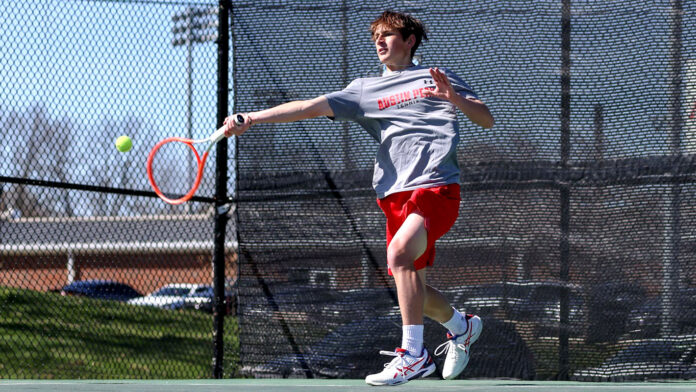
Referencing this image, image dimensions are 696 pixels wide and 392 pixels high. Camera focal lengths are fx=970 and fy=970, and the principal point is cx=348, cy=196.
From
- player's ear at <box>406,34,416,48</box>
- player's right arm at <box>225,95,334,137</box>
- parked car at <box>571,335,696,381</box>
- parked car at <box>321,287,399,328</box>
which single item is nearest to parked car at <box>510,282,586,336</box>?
parked car at <box>571,335,696,381</box>

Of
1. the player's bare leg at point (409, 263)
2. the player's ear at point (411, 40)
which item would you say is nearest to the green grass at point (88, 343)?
the player's bare leg at point (409, 263)

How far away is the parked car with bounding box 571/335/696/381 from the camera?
5.45m

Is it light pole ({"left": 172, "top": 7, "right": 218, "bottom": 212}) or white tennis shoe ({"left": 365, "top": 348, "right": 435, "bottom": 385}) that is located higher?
light pole ({"left": 172, "top": 7, "right": 218, "bottom": 212})

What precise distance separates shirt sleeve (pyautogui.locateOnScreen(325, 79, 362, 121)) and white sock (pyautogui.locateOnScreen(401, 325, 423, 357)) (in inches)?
38.4

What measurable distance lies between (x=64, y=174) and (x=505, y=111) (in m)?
2.85

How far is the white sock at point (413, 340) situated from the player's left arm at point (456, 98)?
36.7 inches

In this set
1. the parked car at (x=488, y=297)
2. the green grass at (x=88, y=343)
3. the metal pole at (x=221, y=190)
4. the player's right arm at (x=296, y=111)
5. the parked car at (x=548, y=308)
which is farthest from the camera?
the green grass at (x=88, y=343)

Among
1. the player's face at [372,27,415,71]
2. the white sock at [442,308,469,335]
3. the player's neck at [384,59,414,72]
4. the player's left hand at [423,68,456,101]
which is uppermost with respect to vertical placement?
the player's face at [372,27,415,71]

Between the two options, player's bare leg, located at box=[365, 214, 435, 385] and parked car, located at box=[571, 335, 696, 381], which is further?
parked car, located at box=[571, 335, 696, 381]

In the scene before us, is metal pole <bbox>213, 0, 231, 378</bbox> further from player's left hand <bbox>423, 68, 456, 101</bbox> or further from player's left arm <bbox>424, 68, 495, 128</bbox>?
player's left hand <bbox>423, 68, 456, 101</bbox>

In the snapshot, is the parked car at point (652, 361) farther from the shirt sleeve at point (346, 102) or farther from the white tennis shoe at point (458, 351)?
the shirt sleeve at point (346, 102)

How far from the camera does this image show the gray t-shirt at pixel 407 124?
13.6 ft

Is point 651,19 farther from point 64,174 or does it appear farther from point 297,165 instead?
point 64,174

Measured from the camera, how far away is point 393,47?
432 centimetres
